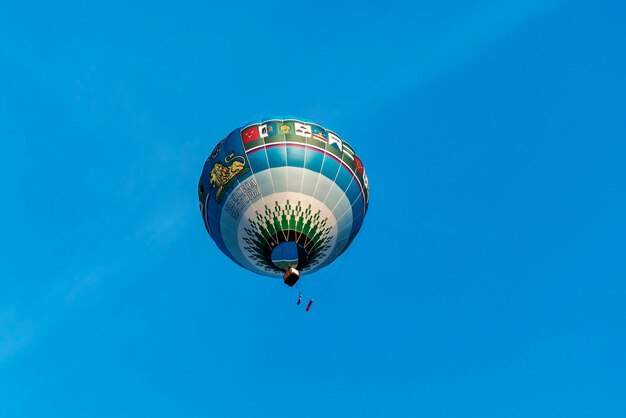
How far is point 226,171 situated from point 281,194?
101 inches

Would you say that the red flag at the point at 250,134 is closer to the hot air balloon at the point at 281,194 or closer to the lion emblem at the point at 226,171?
the hot air balloon at the point at 281,194

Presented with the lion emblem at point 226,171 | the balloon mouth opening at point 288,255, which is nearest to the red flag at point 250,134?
the lion emblem at point 226,171

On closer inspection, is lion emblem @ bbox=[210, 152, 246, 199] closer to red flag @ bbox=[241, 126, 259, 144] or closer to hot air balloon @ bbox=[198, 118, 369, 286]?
hot air balloon @ bbox=[198, 118, 369, 286]

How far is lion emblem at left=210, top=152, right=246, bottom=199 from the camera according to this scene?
26.2 metres

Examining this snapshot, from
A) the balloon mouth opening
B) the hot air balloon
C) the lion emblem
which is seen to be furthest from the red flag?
the balloon mouth opening

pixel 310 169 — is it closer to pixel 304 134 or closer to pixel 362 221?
pixel 304 134

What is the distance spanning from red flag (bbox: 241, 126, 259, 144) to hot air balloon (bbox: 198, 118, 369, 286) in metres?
0.05

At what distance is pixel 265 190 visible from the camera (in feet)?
84.5

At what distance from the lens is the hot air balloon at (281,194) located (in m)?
25.8

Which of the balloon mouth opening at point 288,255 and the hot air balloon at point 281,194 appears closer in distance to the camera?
the hot air balloon at point 281,194

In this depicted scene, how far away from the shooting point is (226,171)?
26.5 meters

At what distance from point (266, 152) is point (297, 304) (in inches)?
254

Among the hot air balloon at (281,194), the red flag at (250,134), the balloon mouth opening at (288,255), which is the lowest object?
the balloon mouth opening at (288,255)

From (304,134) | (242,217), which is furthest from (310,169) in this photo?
(242,217)
